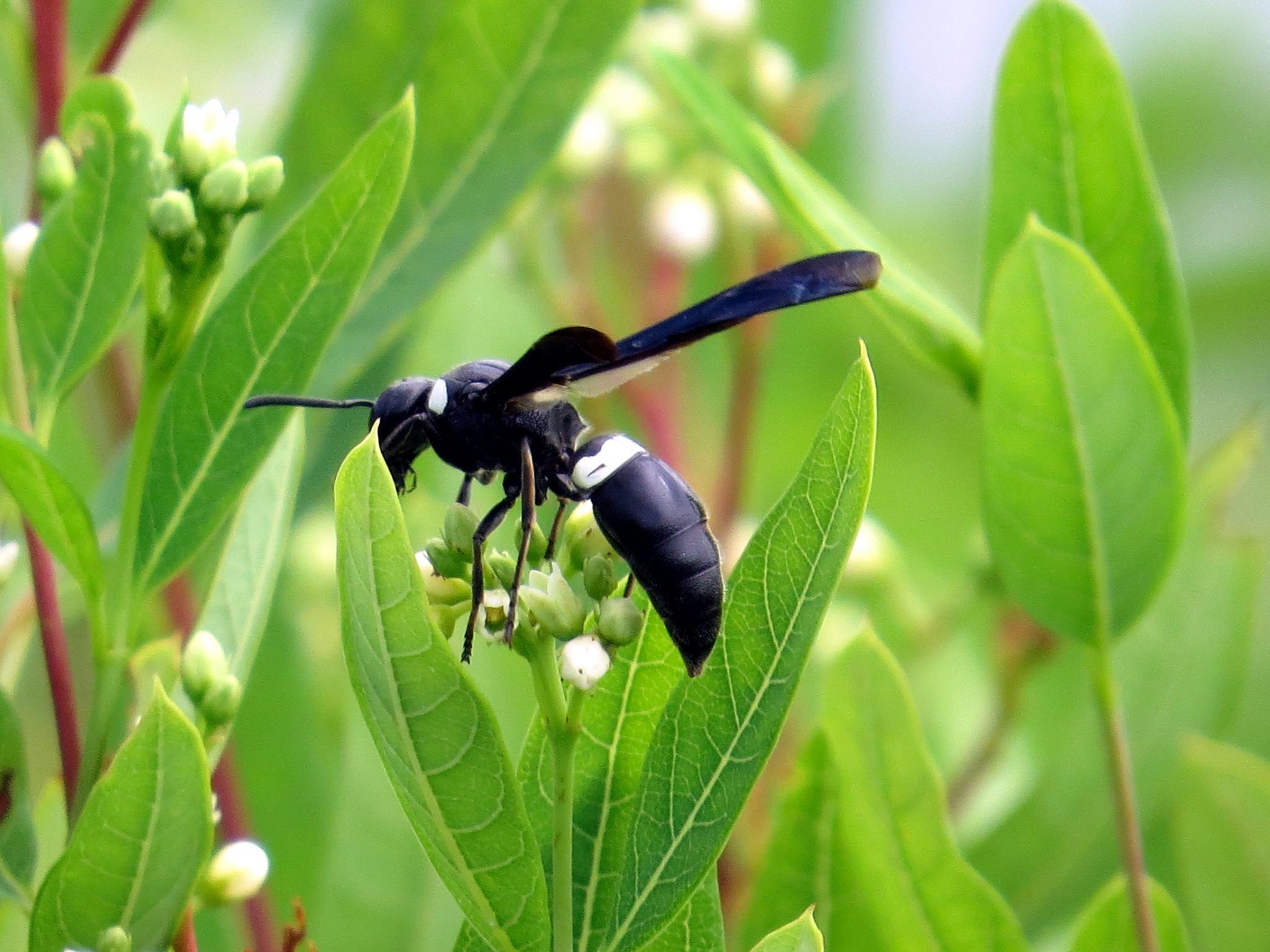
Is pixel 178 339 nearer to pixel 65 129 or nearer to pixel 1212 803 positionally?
pixel 65 129

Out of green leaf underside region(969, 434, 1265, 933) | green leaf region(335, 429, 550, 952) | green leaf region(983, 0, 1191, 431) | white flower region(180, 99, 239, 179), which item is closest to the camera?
green leaf region(335, 429, 550, 952)

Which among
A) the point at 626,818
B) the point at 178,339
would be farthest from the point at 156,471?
the point at 626,818

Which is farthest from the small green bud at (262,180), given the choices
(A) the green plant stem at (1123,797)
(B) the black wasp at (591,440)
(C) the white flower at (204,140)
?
(A) the green plant stem at (1123,797)

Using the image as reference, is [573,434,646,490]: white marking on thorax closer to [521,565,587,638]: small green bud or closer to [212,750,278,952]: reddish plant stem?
[521,565,587,638]: small green bud

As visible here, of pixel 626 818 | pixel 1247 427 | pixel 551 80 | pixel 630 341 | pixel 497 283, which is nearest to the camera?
pixel 626 818

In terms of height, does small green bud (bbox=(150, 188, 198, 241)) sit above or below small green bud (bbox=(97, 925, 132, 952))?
above

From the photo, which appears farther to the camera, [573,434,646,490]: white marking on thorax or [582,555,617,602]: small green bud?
[573,434,646,490]: white marking on thorax

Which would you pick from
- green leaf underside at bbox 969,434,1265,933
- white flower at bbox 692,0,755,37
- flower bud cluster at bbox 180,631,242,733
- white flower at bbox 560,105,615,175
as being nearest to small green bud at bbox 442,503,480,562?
flower bud cluster at bbox 180,631,242,733
